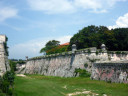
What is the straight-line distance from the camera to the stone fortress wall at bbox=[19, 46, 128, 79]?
32.2 meters

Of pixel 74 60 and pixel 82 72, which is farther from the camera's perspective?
pixel 74 60

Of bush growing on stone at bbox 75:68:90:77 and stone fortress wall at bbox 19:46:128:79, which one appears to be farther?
stone fortress wall at bbox 19:46:128:79

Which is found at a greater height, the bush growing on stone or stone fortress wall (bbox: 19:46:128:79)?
stone fortress wall (bbox: 19:46:128:79)

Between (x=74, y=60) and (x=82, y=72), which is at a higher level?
(x=74, y=60)

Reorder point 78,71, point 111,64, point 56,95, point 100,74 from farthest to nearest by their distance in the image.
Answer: point 78,71
point 100,74
point 111,64
point 56,95

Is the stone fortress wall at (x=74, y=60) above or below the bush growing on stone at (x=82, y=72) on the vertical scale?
above

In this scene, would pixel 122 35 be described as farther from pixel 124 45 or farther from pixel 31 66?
pixel 31 66

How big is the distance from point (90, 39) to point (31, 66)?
22143mm

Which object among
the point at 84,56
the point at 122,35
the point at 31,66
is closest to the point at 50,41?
the point at 31,66

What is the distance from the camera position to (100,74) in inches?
1009

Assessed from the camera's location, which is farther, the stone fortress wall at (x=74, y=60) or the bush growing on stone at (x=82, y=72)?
the stone fortress wall at (x=74, y=60)

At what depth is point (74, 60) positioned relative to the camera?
3500cm

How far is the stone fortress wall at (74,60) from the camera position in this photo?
3222cm

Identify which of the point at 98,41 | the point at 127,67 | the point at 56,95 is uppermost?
the point at 98,41
